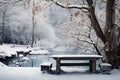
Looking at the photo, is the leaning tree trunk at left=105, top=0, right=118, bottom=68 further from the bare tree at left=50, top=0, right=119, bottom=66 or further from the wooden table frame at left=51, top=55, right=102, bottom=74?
the wooden table frame at left=51, top=55, right=102, bottom=74

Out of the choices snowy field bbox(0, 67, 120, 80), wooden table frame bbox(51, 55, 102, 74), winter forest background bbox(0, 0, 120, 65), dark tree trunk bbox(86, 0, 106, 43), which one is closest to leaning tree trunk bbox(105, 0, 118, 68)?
winter forest background bbox(0, 0, 120, 65)

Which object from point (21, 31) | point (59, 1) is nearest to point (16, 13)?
point (21, 31)

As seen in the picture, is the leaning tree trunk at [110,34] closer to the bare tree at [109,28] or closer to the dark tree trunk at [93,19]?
the bare tree at [109,28]

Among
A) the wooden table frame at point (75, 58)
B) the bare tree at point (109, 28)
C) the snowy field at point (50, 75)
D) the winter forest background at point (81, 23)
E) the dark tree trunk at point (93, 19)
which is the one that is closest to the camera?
the snowy field at point (50, 75)

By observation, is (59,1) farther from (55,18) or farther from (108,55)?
(55,18)

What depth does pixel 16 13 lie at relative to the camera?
222 ft

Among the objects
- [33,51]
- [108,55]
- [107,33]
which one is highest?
[107,33]

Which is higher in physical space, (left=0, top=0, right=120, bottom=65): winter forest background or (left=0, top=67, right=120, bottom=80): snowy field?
(left=0, top=0, right=120, bottom=65): winter forest background

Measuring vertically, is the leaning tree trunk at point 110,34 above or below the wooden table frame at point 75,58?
above

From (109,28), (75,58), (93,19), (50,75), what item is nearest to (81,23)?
(93,19)

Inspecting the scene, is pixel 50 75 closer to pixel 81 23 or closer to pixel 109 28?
pixel 109 28

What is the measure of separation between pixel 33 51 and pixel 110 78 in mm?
43308

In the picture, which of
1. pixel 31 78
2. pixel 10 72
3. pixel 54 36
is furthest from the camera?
pixel 54 36

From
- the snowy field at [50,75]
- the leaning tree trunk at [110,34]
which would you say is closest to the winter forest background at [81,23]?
the leaning tree trunk at [110,34]
